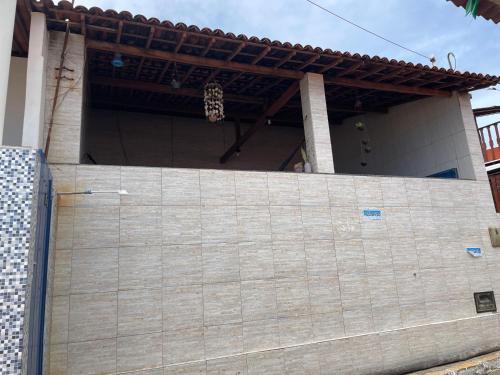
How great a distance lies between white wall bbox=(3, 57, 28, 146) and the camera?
5.06m

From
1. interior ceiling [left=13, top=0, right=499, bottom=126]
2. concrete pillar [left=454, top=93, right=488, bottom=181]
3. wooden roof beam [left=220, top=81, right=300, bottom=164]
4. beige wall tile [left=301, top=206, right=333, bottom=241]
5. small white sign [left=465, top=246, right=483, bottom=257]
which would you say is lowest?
small white sign [left=465, top=246, right=483, bottom=257]

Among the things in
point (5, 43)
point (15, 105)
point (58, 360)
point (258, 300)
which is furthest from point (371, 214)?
point (15, 105)

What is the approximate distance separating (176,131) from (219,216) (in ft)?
13.6

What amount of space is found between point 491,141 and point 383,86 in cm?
487

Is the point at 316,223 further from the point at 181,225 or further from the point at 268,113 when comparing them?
the point at 268,113

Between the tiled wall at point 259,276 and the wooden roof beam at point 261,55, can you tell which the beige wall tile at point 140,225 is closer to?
the tiled wall at point 259,276

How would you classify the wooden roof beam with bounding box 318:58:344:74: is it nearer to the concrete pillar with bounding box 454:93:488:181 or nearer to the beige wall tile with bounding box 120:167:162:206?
the concrete pillar with bounding box 454:93:488:181

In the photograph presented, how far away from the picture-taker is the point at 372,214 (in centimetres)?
591

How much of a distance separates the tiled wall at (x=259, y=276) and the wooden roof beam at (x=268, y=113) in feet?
5.93

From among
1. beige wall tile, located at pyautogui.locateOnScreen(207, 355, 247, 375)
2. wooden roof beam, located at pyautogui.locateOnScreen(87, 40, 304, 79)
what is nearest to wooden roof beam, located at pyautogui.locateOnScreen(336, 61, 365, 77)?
wooden roof beam, located at pyautogui.locateOnScreen(87, 40, 304, 79)

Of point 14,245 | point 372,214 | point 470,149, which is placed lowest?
point 14,245

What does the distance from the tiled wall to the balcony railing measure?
13.9ft

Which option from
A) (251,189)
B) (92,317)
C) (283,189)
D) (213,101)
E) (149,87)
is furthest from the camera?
(149,87)

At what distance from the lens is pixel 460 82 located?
279 inches
